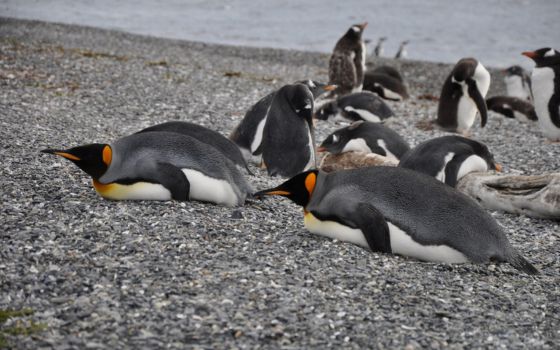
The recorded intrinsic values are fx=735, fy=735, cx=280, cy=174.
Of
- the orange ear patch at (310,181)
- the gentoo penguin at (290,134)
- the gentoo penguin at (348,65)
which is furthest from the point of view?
the gentoo penguin at (348,65)

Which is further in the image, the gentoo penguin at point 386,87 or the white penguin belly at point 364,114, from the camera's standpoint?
the gentoo penguin at point 386,87

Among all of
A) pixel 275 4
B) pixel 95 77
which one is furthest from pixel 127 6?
pixel 95 77

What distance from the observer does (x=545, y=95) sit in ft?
31.6

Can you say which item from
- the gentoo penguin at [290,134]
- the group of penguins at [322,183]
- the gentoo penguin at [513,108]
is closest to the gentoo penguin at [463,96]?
the gentoo penguin at [513,108]

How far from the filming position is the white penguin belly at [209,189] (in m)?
5.02

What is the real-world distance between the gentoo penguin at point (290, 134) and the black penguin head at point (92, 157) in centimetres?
223

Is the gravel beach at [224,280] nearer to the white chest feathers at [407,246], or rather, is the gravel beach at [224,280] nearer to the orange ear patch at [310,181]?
the white chest feathers at [407,246]

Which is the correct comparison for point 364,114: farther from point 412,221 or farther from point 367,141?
point 412,221

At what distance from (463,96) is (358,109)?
56.9 inches

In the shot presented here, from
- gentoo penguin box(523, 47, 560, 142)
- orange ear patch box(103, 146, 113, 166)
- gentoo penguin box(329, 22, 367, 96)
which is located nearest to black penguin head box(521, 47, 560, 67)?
gentoo penguin box(523, 47, 560, 142)

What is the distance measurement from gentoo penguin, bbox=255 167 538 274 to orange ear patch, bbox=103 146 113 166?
4.82 feet

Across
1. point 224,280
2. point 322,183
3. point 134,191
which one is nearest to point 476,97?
point 322,183

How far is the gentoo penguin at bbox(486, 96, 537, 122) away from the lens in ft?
39.2

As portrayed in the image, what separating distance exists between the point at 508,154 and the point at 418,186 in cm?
468
